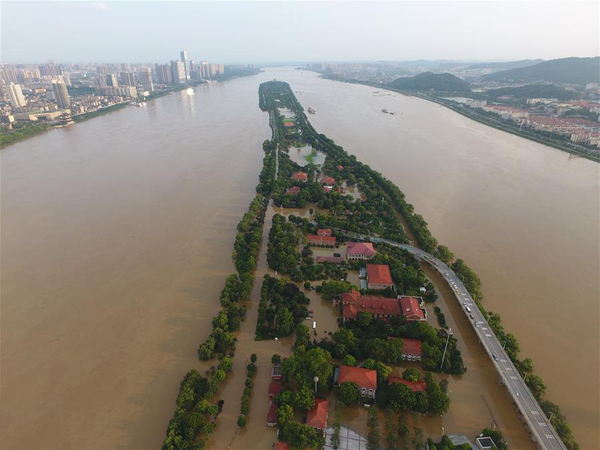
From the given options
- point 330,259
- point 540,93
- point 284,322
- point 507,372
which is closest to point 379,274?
point 330,259

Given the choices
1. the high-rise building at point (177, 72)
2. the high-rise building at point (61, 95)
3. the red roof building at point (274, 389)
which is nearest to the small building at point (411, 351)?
the red roof building at point (274, 389)

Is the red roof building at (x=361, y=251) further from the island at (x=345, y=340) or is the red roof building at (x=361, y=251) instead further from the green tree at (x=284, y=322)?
the green tree at (x=284, y=322)

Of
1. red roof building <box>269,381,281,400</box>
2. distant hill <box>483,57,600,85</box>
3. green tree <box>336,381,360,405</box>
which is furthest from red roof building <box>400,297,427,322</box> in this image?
distant hill <box>483,57,600,85</box>

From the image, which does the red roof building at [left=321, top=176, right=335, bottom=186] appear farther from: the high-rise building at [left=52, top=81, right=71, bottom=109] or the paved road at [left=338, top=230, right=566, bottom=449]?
the high-rise building at [left=52, top=81, right=71, bottom=109]

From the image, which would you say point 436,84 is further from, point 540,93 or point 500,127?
point 500,127

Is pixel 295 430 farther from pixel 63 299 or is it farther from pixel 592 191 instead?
pixel 592 191
